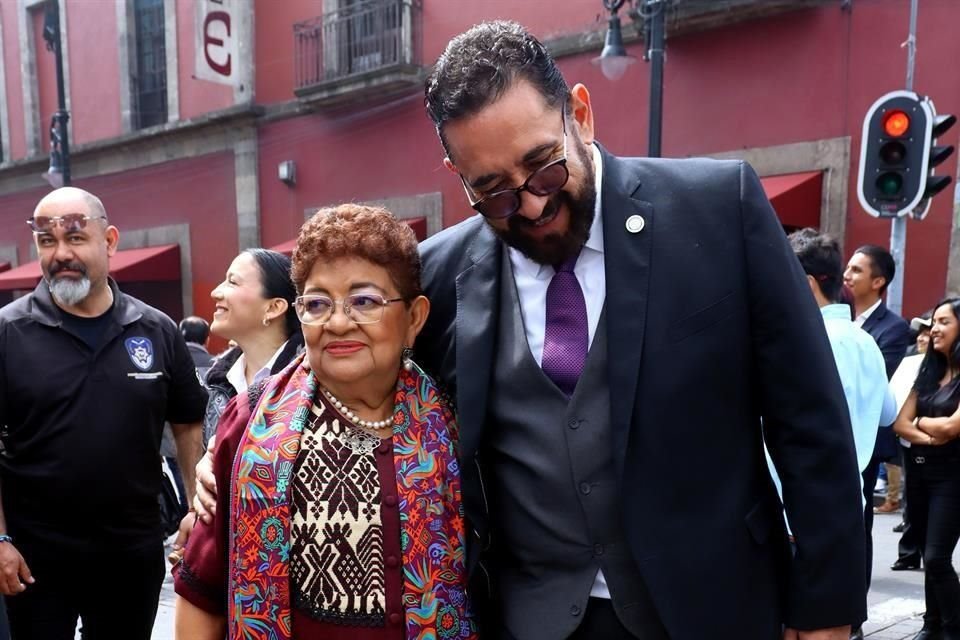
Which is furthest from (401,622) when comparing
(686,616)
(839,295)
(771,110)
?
(771,110)

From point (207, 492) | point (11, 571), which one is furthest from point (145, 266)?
point (207, 492)

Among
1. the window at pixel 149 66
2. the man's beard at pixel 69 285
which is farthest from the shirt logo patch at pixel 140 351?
the window at pixel 149 66

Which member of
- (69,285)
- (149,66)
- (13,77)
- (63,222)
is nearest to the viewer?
(69,285)

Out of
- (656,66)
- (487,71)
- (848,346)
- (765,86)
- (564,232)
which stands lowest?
(848,346)

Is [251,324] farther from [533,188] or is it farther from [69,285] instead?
[533,188]

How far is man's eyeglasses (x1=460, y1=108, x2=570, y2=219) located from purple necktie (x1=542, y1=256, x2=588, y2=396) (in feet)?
0.60

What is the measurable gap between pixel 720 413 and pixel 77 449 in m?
2.34

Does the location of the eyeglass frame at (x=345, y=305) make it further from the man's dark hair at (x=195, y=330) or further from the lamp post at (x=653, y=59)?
the man's dark hair at (x=195, y=330)

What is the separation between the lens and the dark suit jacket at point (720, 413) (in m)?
1.72

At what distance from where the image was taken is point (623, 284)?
5.79ft

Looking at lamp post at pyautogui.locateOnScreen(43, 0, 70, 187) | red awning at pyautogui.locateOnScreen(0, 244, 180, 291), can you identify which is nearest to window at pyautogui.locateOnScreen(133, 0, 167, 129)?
lamp post at pyautogui.locateOnScreen(43, 0, 70, 187)

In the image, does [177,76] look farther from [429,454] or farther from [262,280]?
[429,454]

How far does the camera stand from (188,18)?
13.9 meters

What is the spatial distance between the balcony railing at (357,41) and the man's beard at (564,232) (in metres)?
9.44
